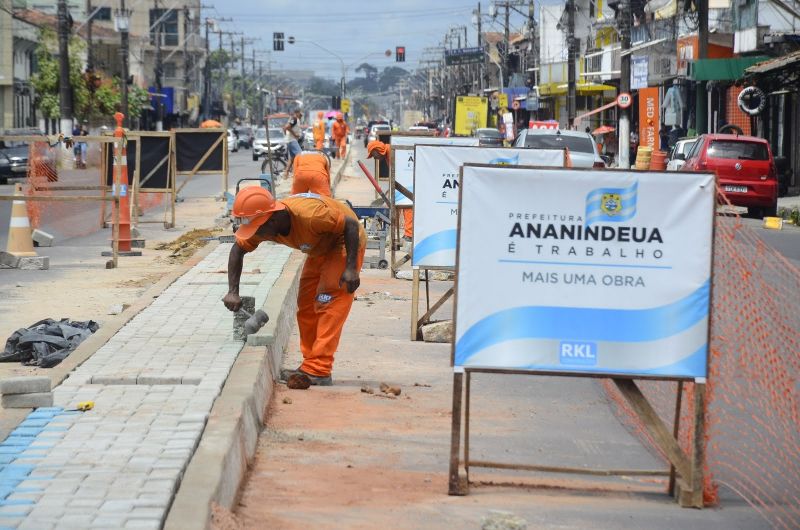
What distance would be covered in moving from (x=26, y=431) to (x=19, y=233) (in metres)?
11.6

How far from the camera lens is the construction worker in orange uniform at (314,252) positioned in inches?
335

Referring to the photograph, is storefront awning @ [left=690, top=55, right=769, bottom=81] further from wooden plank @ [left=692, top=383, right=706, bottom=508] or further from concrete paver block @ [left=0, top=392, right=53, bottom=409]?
concrete paver block @ [left=0, top=392, right=53, bottom=409]

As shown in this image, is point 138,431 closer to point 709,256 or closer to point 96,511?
point 96,511

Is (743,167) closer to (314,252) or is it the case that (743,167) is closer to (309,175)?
(309,175)

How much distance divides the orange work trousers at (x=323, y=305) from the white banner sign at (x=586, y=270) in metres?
2.63

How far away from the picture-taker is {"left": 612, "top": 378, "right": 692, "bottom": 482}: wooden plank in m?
6.41

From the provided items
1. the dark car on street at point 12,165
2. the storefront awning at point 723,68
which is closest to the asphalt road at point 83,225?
the storefront awning at point 723,68

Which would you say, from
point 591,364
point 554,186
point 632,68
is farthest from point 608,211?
point 632,68

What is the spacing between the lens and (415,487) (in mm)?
6582

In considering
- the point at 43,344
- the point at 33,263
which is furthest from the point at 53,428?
the point at 33,263

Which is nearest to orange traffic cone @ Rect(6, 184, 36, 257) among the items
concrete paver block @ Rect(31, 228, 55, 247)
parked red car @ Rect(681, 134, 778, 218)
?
concrete paver block @ Rect(31, 228, 55, 247)

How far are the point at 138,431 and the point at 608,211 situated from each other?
2485mm

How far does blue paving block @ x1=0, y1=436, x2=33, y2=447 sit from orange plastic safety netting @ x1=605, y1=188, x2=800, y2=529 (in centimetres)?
323

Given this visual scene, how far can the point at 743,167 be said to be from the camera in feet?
96.1
